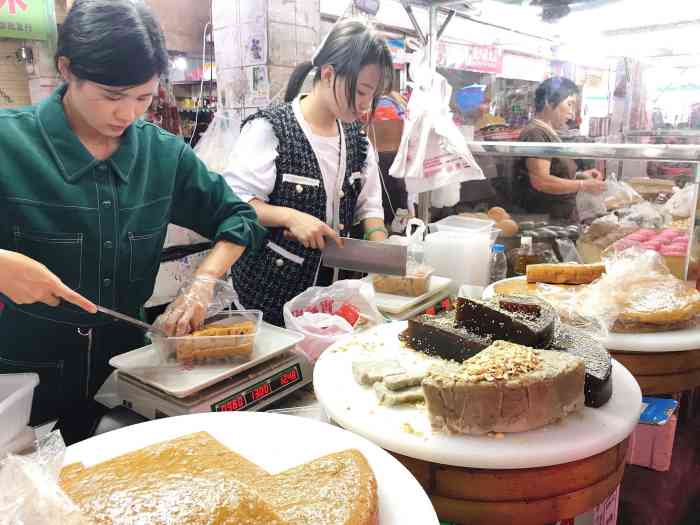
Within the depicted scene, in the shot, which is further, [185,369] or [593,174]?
[593,174]

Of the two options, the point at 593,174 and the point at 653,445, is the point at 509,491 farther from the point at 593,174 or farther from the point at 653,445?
the point at 593,174

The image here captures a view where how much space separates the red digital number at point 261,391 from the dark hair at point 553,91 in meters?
2.81

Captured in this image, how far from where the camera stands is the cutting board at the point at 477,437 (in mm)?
1083

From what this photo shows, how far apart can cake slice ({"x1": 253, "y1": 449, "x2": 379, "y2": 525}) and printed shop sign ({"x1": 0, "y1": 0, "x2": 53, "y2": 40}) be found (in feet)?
9.56

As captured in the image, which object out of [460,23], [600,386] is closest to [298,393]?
[600,386]

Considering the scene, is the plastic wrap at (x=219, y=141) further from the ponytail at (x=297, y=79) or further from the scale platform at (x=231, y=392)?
the scale platform at (x=231, y=392)

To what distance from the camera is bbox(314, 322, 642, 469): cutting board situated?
1.08 meters

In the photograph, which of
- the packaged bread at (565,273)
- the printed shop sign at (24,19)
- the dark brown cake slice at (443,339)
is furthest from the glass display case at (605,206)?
the printed shop sign at (24,19)

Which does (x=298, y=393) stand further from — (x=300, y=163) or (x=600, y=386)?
(x=300, y=163)

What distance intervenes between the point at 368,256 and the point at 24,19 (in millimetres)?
2289

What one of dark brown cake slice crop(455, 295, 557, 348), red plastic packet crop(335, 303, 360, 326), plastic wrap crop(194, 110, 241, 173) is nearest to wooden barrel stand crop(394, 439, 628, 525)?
dark brown cake slice crop(455, 295, 557, 348)

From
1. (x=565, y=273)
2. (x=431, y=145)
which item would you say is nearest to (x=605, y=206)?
→ (x=565, y=273)

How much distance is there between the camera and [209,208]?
2053 mm

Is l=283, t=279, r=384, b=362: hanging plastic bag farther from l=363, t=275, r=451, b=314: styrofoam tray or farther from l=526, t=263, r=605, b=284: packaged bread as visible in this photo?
l=526, t=263, r=605, b=284: packaged bread
